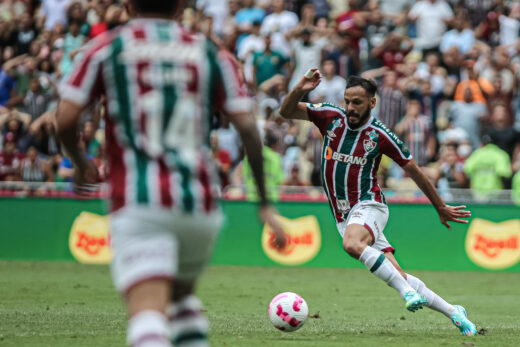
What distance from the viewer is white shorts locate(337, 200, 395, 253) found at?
31.0ft

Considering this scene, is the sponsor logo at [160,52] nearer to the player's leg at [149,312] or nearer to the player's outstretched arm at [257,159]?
the player's outstretched arm at [257,159]

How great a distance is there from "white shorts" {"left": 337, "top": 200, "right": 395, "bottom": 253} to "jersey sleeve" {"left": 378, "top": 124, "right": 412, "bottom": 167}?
57cm

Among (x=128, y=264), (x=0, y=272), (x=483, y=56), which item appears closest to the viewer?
(x=128, y=264)

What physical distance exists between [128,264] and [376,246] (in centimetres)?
567

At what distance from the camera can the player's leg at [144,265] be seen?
424 centimetres

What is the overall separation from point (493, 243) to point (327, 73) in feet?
16.1

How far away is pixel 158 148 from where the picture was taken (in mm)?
4477

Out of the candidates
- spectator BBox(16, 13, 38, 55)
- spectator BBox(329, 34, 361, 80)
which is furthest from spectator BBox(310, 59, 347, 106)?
spectator BBox(16, 13, 38, 55)

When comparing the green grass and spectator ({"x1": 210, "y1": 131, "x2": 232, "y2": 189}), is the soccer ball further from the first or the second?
spectator ({"x1": 210, "y1": 131, "x2": 232, "y2": 189})

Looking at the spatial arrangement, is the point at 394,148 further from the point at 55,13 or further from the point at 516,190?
the point at 55,13

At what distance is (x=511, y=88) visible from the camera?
1883 cm

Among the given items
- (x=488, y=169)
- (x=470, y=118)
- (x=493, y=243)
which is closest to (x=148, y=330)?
(x=493, y=243)

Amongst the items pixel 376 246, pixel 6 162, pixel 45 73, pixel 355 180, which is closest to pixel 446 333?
pixel 376 246

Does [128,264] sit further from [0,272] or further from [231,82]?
[0,272]
